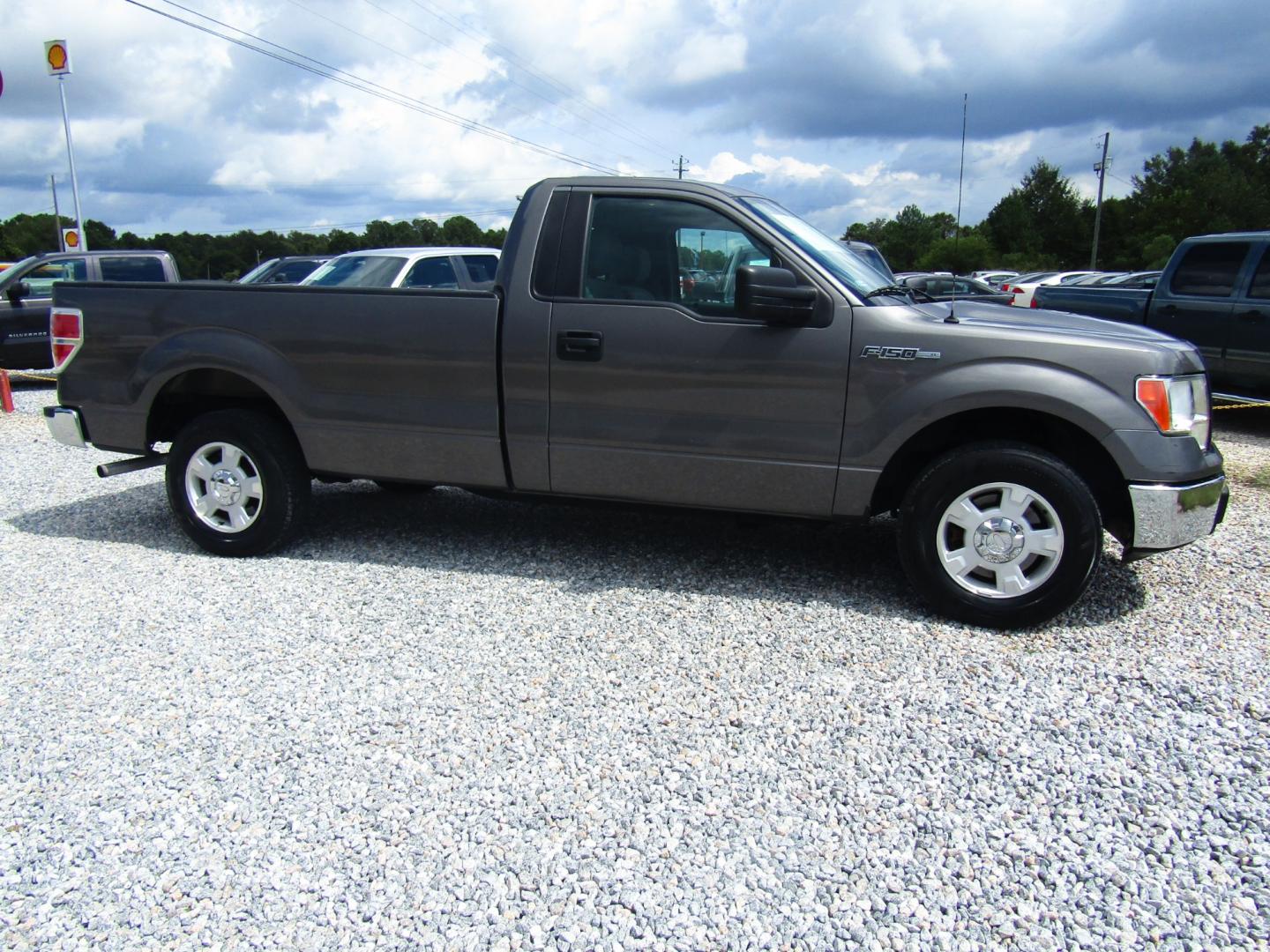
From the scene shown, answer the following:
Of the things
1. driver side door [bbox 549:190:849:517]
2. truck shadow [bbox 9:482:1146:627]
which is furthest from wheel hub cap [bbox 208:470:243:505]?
driver side door [bbox 549:190:849:517]

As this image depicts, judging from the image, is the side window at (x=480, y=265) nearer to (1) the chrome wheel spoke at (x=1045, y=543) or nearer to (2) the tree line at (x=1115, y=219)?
(1) the chrome wheel spoke at (x=1045, y=543)

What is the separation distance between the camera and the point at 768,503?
4.34 metres

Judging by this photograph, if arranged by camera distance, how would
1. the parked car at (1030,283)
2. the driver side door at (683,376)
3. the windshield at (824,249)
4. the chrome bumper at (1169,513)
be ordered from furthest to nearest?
the parked car at (1030,283) → the windshield at (824,249) → the driver side door at (683,376) → the chrome bumper at (1169,513)

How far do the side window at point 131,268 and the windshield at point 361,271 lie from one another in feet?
15.8

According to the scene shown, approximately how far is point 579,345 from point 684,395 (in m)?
0.55

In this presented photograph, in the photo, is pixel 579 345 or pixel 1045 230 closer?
pixel 579 345

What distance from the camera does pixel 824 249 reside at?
453cm

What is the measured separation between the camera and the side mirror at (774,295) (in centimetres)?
404

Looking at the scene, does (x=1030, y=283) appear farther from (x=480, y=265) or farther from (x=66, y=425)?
(x=66, y=425)

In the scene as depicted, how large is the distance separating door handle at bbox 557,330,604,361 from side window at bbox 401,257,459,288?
5145 millimetres

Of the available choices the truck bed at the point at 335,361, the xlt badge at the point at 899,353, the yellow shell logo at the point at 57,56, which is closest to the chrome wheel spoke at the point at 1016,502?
the xlt badge at the point at 899,353

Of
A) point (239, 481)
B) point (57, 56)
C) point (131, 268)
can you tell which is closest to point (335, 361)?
point (239, 481)

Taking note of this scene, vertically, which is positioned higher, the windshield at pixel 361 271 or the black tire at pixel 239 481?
the windshield at pixel 361 271

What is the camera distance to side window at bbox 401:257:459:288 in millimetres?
9328
